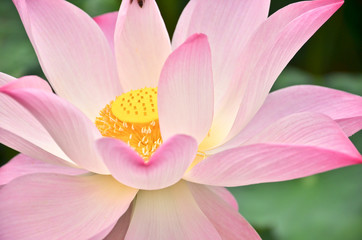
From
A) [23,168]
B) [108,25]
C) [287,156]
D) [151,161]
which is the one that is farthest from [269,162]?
[108,25]

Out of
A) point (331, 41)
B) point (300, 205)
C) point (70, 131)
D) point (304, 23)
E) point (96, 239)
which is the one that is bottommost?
point (300, 205)

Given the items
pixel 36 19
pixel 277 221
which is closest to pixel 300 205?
pixel 277 221

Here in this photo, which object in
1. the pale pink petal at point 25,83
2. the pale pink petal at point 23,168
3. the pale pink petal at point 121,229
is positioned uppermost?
the pale pink petal at point 25,83

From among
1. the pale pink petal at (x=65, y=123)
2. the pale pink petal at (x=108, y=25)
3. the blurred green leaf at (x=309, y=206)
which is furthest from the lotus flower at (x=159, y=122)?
the blurred green leaf at (x=309, y=206)

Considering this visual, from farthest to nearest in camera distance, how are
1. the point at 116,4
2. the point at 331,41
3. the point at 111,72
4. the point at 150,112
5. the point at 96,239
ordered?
the point at 331,41, the point at 116,4, the point at 111,72, the point at 150,112, the point at 96,239

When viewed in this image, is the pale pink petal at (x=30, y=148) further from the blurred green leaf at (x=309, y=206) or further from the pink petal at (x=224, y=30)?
the blurred green leaf at (x=309, y=206)

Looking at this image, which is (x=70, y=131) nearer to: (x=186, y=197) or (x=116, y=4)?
(x=186, y=197)

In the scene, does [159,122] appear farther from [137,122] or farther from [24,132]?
[24,132]
